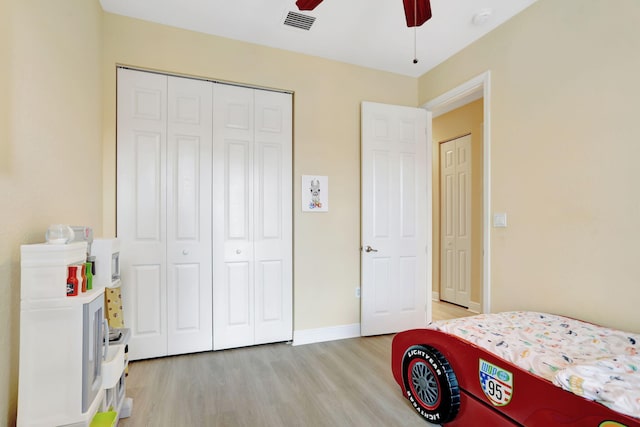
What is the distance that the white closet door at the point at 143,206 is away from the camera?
2.62m

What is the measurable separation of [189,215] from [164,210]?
0.21 metres

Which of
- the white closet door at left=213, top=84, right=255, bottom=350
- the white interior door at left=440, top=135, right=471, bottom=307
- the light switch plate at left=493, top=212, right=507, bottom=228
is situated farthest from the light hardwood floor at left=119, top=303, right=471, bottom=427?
the white interior door at left=440, top=135, right=471, bottom=307

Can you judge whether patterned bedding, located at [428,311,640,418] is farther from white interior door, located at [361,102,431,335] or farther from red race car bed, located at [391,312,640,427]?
white interior door, located at [361,102,431,335]

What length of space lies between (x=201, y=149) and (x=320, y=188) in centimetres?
118

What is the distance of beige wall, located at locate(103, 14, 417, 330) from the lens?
9.27 feet

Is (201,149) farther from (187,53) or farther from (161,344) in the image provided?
(161,344)

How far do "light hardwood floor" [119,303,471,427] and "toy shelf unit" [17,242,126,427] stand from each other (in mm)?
820

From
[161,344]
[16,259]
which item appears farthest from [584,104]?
[161,344]

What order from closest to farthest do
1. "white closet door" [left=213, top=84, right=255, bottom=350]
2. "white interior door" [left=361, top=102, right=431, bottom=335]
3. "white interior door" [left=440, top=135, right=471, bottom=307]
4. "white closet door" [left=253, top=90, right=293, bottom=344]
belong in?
"white closet door" [left=213, top=84, right=255, bottom=350] → "white closet door" [left=253, top=90, right=293, bottom=344] → "white interior door" [left=361, top=102, right=431, bottom=335] → "white interior door" [left=440, top=135, right=471, bottom=307]

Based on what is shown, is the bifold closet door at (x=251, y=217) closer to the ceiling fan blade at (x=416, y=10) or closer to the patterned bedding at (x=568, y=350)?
the ceiling fan blade at (x=416, y=10)

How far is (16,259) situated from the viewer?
1.28 m

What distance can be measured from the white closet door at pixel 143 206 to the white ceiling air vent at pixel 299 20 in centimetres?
119

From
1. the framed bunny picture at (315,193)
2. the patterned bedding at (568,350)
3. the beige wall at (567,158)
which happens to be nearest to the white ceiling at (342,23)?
the beige wall at (567,158)

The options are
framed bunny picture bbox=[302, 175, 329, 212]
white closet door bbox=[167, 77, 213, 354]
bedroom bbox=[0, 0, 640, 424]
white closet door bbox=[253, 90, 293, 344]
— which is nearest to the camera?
bedroom bbox=[0, 0, 640, 424]
